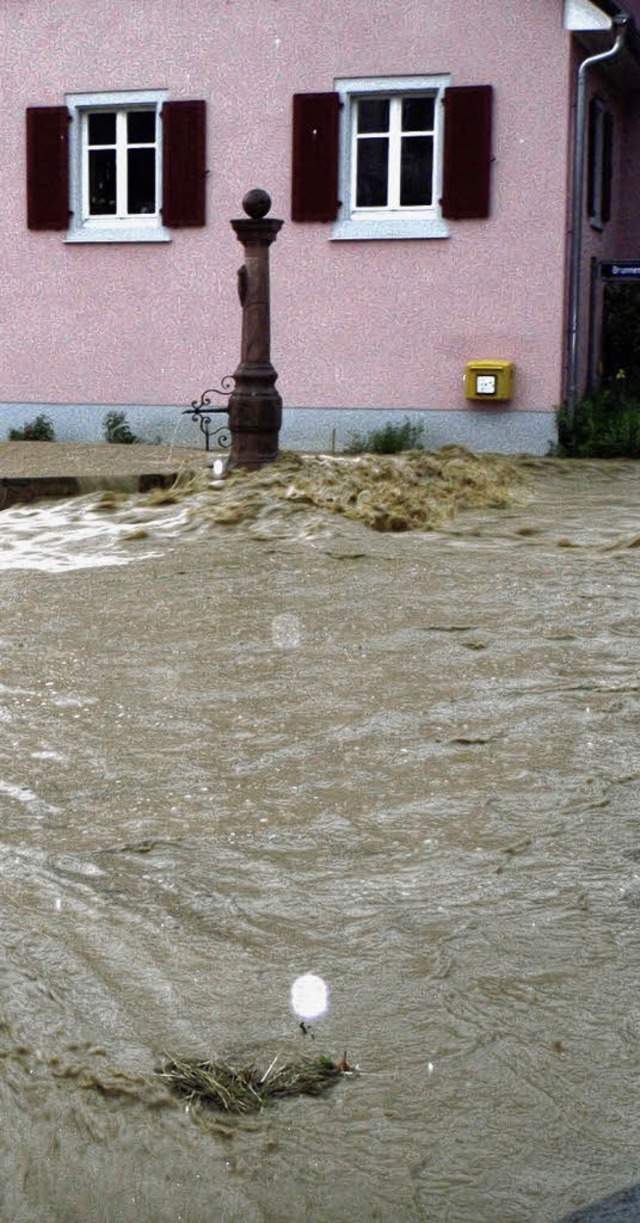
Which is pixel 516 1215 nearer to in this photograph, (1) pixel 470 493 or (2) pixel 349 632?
(2) pixel 349 632

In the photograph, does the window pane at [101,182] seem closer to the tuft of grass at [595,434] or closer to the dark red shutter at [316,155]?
the dark red shutter at [316,155]

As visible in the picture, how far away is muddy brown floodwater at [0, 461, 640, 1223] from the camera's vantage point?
10.5ft

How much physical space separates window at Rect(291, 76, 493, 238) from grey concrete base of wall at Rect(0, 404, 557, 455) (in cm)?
171

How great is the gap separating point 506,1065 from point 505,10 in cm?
1398

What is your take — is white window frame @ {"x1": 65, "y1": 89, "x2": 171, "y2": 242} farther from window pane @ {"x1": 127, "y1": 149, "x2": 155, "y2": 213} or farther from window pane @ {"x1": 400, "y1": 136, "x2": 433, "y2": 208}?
window pane @ {"x1": 400, "y1": 136, "x2": 433, "y2": 208}

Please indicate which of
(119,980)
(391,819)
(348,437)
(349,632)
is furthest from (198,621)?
(348,437)

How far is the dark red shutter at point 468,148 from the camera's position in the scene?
52.5ft

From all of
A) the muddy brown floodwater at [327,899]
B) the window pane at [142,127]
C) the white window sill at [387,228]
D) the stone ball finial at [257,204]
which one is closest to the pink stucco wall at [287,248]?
the white window sill at [387,228]

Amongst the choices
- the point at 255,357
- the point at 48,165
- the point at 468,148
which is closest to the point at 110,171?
the point at 48,165

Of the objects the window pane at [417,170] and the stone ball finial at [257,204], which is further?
the window pane at [417,170]

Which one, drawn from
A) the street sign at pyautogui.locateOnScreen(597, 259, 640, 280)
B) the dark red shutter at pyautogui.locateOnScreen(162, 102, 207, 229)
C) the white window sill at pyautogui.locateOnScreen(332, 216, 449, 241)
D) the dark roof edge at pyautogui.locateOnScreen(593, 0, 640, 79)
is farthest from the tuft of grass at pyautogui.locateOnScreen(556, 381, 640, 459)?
the dark red shutter at pyautogui.locateOnScreen(162, 102, 207, 229)

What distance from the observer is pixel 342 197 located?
1673cm

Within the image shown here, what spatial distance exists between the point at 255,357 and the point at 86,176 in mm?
5785

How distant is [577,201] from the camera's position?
16328 mm
